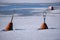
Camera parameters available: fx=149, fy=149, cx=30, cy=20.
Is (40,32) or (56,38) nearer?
(56,38)

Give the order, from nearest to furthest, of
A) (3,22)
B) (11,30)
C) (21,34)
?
(21,34) < (11,30) < (3,22)

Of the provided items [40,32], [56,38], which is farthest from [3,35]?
[56,38]

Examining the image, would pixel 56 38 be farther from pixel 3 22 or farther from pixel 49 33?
pixel 3 22

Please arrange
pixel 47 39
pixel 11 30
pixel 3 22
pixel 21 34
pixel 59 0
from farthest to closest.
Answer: pixel 59 0, pixel 3 22, pixel 11 30, pixel 21 34, pixel 47 39

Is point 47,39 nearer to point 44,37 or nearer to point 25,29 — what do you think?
point 44,37

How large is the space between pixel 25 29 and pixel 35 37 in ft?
0.82

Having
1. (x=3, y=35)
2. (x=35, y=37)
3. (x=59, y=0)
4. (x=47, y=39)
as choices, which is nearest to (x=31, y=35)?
(x=35, y=37)

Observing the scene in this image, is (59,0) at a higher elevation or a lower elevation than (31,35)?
higher

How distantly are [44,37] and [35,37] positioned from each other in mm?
90

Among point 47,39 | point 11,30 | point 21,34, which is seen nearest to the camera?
point 47,39

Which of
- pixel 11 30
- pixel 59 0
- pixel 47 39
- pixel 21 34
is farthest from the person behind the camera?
pixel 59 0

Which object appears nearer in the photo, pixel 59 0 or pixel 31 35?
pixel 31 35

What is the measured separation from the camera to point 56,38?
1473 millimetres

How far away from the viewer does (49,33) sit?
61.9 inches
